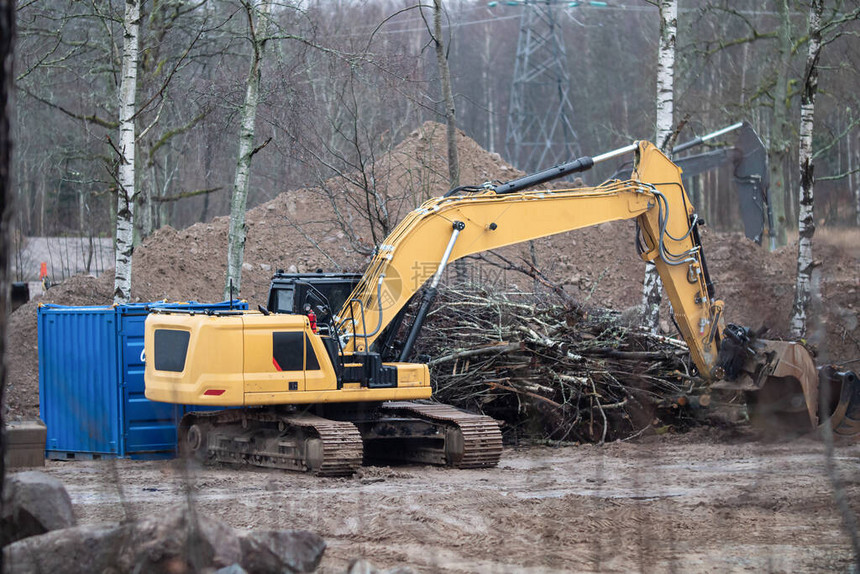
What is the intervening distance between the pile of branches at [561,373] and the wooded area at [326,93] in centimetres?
269

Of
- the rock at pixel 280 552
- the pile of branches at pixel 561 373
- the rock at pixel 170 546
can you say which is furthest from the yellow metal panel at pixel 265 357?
the rock at pixel 170 546

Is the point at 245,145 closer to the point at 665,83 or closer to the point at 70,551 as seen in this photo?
the point at 665,83

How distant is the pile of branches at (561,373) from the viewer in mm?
12664

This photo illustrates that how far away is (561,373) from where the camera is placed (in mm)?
12844

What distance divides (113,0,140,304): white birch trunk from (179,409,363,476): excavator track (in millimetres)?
3184

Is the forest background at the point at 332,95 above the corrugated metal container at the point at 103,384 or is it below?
above

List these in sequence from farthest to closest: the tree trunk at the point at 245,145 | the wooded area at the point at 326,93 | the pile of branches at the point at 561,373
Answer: the wooded area at the point at 326,93 < the tree trunk at the point at 245,145 < the pile of branches at the point at 561,373

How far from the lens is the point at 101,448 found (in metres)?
11.7

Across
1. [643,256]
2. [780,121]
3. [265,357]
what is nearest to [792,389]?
[643,256]

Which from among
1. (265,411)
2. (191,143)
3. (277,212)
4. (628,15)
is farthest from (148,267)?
(628,15)

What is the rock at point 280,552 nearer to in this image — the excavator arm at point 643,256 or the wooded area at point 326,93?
the excavator arm at point 643,256

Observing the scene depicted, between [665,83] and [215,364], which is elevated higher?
[665,83]

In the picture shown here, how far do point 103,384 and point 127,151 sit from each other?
352 cm

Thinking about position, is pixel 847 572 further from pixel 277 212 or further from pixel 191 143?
pixel 277 212
